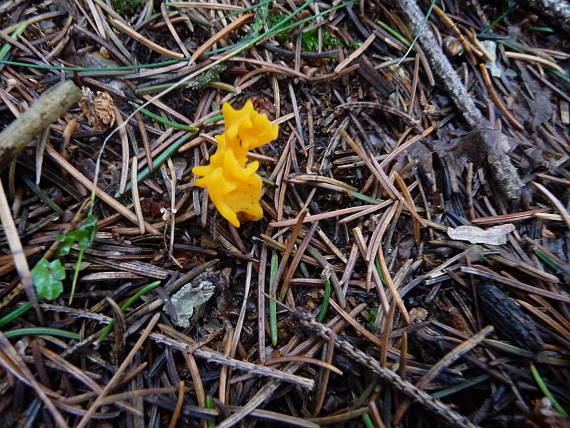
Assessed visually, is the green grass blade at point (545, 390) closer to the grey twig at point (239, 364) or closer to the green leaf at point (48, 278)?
the grey twig at point (239, 364)

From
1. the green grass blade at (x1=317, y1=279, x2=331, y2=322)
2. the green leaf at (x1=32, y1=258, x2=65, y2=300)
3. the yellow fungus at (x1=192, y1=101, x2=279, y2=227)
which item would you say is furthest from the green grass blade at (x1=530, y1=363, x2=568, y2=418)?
the green leaf at (x1=32, y1=258, x2=65, y2=300)

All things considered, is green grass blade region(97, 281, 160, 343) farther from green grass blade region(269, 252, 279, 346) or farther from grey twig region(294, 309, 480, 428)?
grey twig region(294, 309, 480, 428)

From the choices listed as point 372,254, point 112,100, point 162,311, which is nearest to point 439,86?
point 372,254

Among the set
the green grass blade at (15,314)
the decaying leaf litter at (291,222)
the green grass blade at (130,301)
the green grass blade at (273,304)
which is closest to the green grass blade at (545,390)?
the decaying leaf litter at (291,222)

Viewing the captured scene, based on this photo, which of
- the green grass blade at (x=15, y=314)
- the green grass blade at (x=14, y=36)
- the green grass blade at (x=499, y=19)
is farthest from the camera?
the green grass blade at (x=499, y=19)

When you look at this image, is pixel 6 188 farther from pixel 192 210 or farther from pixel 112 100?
pixel 192 210
